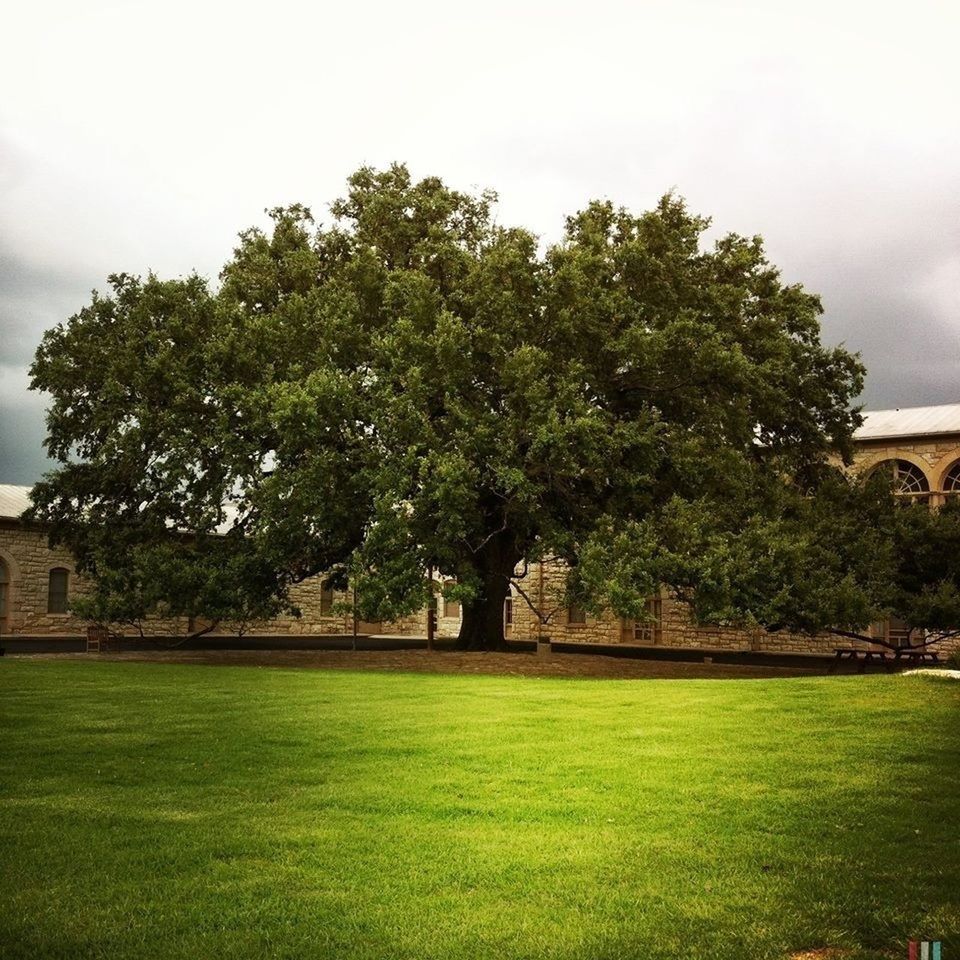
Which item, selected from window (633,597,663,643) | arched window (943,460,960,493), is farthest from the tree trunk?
arched window (943,460,960,493)

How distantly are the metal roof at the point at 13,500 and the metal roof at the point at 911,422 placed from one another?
88.8ft

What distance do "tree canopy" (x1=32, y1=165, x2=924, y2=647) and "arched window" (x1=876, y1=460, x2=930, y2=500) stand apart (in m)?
7.03

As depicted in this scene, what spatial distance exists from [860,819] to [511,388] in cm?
1728

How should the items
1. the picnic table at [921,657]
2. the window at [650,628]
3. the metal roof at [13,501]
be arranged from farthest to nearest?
1. the window at [650,628]
2. the metal roof at [13,501]
3. the picnic table at [921,657]

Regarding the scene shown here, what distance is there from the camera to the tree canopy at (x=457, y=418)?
2247 centimetres

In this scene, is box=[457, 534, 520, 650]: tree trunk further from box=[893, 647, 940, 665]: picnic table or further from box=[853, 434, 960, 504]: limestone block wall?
box=[853, 434, 960, 504]: limestone block wall

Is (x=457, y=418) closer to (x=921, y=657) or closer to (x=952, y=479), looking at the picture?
(x=921, y=657)

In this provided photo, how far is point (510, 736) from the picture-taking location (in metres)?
10.4

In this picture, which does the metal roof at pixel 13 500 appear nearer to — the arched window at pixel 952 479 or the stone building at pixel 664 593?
the stone building at pixel 664 593

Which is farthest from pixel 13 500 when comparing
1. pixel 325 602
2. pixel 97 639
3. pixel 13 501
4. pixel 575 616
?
pixel 575 616

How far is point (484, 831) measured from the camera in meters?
6.65

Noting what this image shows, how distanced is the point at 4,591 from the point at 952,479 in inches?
1188

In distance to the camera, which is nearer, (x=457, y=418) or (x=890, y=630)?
(x=457, y=418)

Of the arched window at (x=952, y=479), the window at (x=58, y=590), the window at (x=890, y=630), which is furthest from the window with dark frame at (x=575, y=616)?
the window at (x=58, y=590)
